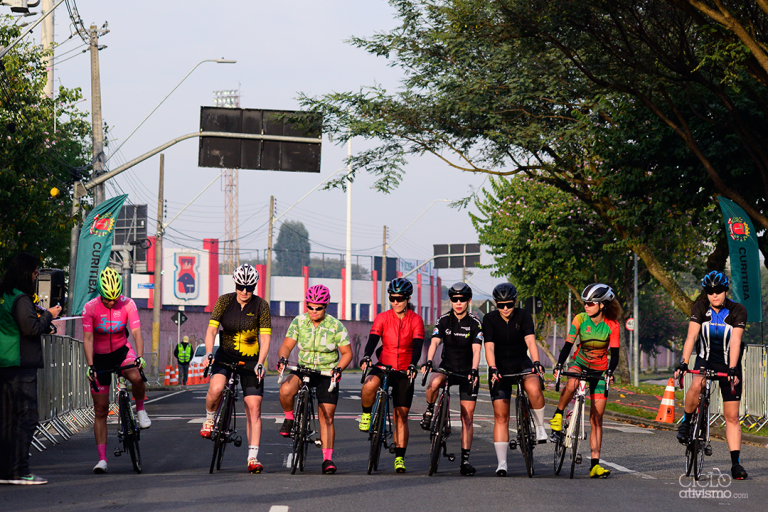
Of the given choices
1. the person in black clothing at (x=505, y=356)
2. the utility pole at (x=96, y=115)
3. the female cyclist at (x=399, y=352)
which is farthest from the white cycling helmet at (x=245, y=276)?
the utility pole at (x=96, y=115)

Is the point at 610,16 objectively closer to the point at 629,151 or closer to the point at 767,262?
the point at 629,151

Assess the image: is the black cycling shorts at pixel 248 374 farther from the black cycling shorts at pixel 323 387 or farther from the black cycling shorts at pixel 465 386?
the black cycling shorts at pixel 465 386

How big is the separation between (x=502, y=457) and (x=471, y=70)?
44.4 feet

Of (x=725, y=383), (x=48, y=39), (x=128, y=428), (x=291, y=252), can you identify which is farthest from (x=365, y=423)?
(x=291, y=252)

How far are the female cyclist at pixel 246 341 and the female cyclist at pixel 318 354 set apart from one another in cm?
27

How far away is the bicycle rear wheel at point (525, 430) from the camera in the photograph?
9.73 m

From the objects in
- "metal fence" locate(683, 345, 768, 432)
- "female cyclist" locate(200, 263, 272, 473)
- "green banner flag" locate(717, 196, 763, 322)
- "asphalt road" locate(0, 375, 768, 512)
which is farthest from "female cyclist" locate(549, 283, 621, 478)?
"green banner flag" locate(717, 196, 763, 322)

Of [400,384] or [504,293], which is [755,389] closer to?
[504,293]

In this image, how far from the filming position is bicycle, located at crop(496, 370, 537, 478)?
9.73 m

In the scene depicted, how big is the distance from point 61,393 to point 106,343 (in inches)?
252

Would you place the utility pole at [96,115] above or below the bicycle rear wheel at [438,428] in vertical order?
above

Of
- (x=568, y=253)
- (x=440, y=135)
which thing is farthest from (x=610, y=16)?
(x=568, y=253)

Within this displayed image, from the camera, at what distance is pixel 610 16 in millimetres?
18391

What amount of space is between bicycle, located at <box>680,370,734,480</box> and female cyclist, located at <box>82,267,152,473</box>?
5.67 meters
